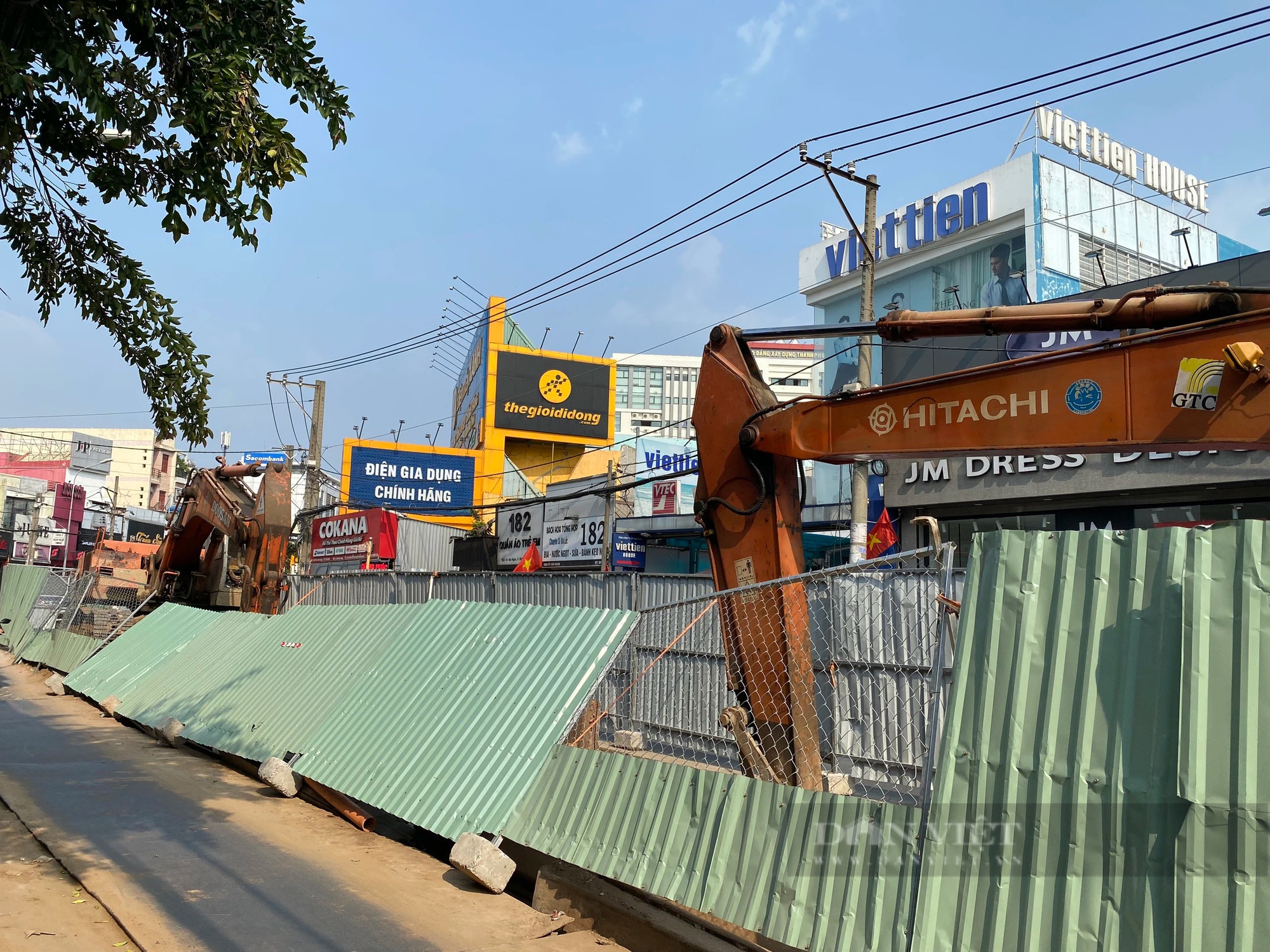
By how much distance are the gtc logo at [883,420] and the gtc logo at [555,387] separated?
118ft

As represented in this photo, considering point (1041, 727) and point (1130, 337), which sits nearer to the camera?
point (1041, 727)

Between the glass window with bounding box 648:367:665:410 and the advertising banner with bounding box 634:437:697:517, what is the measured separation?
75.4m

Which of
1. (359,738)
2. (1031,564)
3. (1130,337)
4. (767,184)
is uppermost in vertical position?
(767,184)

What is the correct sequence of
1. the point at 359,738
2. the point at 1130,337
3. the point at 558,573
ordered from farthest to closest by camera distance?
the point at 558,573, the point at 359,738, the point at 1130,337

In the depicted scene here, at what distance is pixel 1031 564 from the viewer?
4.43 meters

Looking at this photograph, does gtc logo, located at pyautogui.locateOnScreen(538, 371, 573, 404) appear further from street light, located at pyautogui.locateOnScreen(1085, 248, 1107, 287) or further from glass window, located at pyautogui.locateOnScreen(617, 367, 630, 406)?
glass window, located at pyautogui.locateOnScreen(617, 367, 630, 406)

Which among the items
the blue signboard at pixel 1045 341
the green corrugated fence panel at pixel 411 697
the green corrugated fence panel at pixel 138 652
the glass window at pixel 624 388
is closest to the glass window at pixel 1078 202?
the blue signboard at pixel 1045 341

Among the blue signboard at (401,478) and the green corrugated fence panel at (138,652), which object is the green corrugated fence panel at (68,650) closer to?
the green corrugated fence panel at (138,652)

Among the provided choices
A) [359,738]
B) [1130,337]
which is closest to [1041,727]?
[1130,337]

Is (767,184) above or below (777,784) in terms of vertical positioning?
above

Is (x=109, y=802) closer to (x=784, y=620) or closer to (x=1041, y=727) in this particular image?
(x=784, y=620)

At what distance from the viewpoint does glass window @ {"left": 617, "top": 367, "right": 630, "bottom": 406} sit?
4552 inches

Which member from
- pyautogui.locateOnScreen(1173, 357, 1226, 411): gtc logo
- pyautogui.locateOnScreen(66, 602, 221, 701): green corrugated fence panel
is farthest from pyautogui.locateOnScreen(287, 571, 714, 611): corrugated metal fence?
pyautogui.locateOnScreen(1173, 357, 1226, 411): gtc logo

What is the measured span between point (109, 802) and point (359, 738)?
2.47 meters
